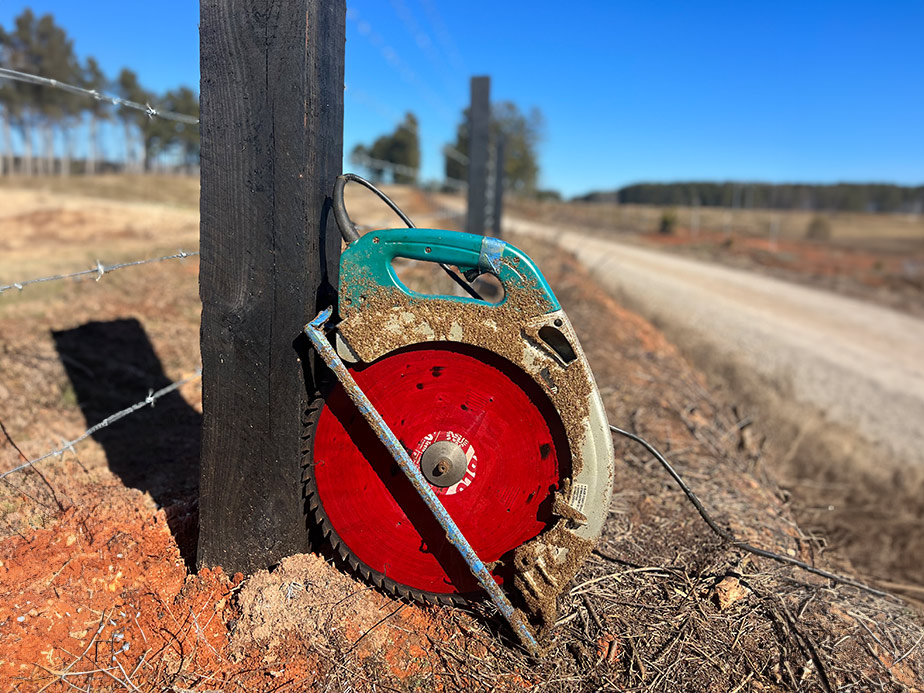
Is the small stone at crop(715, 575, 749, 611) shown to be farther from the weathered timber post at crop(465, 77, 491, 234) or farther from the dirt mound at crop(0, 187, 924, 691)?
the weathered timber post at crop(465, 77, 491, 234)

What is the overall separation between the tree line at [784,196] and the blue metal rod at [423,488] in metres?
55.8

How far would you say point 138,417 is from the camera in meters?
3.29

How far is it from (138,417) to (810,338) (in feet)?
27.0

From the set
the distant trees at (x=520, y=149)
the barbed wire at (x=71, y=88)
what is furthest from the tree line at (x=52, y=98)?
the barbed wire at (x=71, y=88)

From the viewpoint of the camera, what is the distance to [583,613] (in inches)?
77.4

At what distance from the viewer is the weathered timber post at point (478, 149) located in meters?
6.43

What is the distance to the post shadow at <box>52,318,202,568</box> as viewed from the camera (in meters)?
2.36

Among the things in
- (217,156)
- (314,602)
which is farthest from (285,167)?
(314,602)

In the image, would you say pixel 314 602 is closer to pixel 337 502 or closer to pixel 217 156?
pixel 337 502

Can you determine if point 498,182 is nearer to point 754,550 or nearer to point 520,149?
point 754,550

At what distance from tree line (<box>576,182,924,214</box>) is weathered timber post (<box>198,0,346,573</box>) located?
5563 cm

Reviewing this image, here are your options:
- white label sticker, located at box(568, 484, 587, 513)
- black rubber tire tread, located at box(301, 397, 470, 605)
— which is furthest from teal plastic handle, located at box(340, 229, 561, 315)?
white label sticker, located at box(568, 484, 587, 513)

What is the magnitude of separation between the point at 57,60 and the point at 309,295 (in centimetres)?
4895

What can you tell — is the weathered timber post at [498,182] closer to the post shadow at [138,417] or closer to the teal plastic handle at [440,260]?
the post shadow at [138,417]
